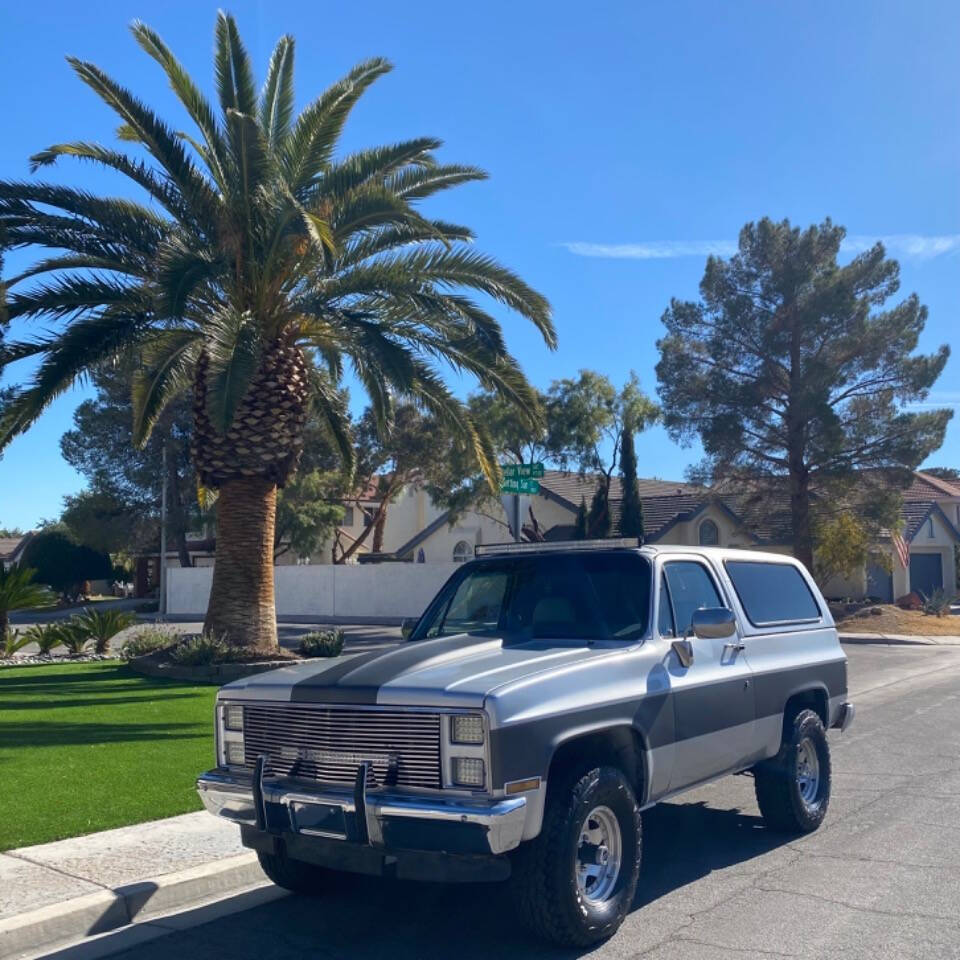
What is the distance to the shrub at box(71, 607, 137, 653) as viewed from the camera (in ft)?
65.8

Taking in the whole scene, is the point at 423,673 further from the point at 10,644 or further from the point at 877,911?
the point at 10,644

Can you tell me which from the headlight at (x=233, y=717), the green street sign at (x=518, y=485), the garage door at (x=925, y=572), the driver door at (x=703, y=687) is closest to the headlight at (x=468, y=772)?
the headlight at (x=233, y=717)

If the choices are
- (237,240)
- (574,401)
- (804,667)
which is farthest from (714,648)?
(574,401)

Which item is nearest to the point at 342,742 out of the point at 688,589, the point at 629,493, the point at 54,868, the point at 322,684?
the point at 322,684

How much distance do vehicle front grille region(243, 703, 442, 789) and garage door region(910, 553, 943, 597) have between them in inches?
1739

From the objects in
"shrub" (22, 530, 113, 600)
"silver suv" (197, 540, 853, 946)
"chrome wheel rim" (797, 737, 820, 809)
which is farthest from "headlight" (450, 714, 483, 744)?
"shrub" (22, 530, 113, 600)

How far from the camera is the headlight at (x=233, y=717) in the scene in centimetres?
596

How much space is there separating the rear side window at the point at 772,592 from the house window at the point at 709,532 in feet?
103

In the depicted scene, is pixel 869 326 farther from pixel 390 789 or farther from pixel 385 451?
pixel 390 789

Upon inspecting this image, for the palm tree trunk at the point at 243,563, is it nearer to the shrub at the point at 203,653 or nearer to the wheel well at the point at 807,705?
the shrub at the point at 203,653

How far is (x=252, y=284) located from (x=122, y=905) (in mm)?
11042

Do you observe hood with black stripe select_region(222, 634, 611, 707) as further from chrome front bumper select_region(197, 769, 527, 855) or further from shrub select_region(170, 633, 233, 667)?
shrub select_region(170, 633, 233, 667)

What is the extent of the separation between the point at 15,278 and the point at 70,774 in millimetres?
8302

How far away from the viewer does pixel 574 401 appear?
3494cm
